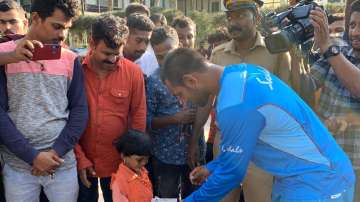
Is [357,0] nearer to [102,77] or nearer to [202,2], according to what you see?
[102,77]

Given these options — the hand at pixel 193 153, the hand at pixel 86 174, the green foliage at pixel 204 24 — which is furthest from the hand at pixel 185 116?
the green foliage at pixel 204 24

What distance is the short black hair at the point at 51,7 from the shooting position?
2.62m

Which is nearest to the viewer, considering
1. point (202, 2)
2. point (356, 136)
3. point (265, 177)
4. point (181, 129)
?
point (356, 136)

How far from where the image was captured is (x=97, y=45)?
293cm

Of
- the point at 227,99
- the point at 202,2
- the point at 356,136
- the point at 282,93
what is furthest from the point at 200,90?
the point at 202,2

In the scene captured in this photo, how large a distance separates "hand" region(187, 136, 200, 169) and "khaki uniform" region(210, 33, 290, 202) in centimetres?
15

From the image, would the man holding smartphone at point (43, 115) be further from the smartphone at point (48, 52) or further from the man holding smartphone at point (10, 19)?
the man holding smartphone at point (10, 19)

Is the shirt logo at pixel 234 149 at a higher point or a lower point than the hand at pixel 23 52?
lower

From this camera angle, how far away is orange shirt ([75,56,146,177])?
2.95 meters

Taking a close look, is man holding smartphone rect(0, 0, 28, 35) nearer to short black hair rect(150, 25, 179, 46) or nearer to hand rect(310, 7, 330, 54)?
short black hair rect(150, 25, 179, 46)

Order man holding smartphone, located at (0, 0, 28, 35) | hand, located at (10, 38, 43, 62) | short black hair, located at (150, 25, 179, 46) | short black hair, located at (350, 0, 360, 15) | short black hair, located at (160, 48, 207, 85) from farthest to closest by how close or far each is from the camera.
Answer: man holding smartphone, located at (0, 0, 28, 35) < short black hair, located at (150, 25, 179, 46) < short black hair, located at (350, 0, 360, 15) < hand, located at (10, 38, 43, 62) < short black hair, located at (160, 48, 207, 85)

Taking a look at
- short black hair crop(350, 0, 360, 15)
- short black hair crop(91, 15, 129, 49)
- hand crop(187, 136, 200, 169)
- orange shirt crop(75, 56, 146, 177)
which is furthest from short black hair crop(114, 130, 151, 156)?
short black hair crop(350, 0, 360, 15)

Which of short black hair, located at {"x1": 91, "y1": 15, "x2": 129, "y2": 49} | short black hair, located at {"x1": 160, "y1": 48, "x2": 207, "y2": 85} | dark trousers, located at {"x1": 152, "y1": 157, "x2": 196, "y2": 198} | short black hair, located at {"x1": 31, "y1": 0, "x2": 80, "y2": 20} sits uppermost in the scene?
short black hair, located at {"x1": 31, "y1": 0, "x2": 80, "y2": 20}

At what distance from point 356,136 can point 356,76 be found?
436 millimetres
